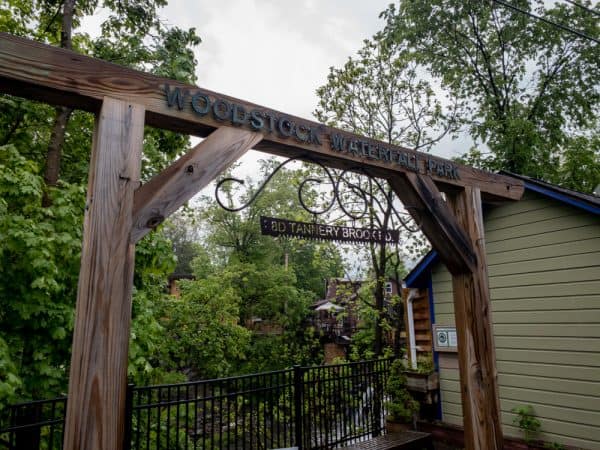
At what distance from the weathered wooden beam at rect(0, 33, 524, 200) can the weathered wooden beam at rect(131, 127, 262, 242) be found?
106 mm

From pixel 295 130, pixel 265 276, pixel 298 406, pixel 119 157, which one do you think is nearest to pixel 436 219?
pixel 295 130

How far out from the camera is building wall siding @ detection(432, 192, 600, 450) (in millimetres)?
4578

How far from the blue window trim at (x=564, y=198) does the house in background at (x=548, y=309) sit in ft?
0.04

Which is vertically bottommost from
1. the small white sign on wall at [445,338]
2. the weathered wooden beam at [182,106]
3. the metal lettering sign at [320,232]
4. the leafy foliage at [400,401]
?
the leafy foliage at [400,401]

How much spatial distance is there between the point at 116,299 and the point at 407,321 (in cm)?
580

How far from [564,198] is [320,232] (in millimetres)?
3288

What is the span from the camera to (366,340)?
11.5 meters

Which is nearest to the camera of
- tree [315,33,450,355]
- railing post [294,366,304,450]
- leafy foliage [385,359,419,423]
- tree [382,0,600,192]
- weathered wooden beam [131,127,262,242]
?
weathered wooden beam [131,127,262,242]

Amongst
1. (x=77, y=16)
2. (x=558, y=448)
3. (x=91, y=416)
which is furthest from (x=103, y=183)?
(x=77, y=16)

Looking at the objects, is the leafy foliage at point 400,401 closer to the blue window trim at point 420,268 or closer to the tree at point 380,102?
the blue window trim at point 420,268

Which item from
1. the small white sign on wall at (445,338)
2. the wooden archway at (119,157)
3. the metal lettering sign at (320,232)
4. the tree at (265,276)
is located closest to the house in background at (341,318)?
the tree at (265,276)

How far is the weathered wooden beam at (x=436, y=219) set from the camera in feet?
11.3

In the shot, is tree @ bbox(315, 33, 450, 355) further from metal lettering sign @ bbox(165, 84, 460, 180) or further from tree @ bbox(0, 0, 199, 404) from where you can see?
metal lettering sign @ bbox(165, 84, 460, 180)

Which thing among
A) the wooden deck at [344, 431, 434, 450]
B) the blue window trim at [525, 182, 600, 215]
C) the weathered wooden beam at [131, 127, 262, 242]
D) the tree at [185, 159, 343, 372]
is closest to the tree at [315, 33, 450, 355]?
the tree at [185, 159, 343, 372]
